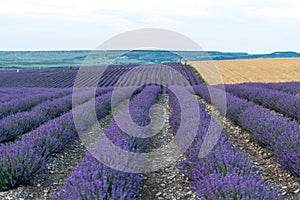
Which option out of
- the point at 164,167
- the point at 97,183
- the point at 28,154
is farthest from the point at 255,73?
the point at 97,183

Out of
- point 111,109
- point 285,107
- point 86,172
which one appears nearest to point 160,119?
point 111,109

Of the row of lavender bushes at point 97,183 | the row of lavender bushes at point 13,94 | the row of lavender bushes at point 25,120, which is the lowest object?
the row of lavender bushes at point 13,94

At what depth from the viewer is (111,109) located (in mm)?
9664

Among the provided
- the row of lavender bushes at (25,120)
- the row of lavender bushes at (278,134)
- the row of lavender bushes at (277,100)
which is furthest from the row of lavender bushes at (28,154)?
the row of lavender bushes at (277,100)

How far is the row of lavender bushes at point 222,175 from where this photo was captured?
254 centimetres

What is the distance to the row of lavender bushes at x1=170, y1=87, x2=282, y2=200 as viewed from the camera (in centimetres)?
254

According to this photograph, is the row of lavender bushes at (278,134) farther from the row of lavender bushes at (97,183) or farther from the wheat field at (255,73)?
the wheat field at (255,73)

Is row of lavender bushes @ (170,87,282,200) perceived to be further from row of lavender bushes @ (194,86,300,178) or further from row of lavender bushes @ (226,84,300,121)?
row of lavender bushes @ (226,84,300,121)

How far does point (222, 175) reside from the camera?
9.45ft

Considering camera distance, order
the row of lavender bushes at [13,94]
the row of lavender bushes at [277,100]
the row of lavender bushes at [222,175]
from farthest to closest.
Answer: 1. the row of lavender bushes at [13,94]
2. the row of lavender bushes at [277,100]
3. the row of lavender bushes at [222,175]

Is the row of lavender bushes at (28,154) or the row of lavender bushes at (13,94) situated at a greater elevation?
the row of lavender bushes at (28,154)

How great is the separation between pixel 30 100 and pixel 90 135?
4.44 meters

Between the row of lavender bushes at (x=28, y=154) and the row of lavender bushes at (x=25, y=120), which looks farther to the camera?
the row of lavender bushes at (x=25, y=120)

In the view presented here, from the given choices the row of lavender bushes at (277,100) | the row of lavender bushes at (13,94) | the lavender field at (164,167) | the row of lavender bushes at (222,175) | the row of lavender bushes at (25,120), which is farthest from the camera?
the row of lavender bushes at (13,94)
